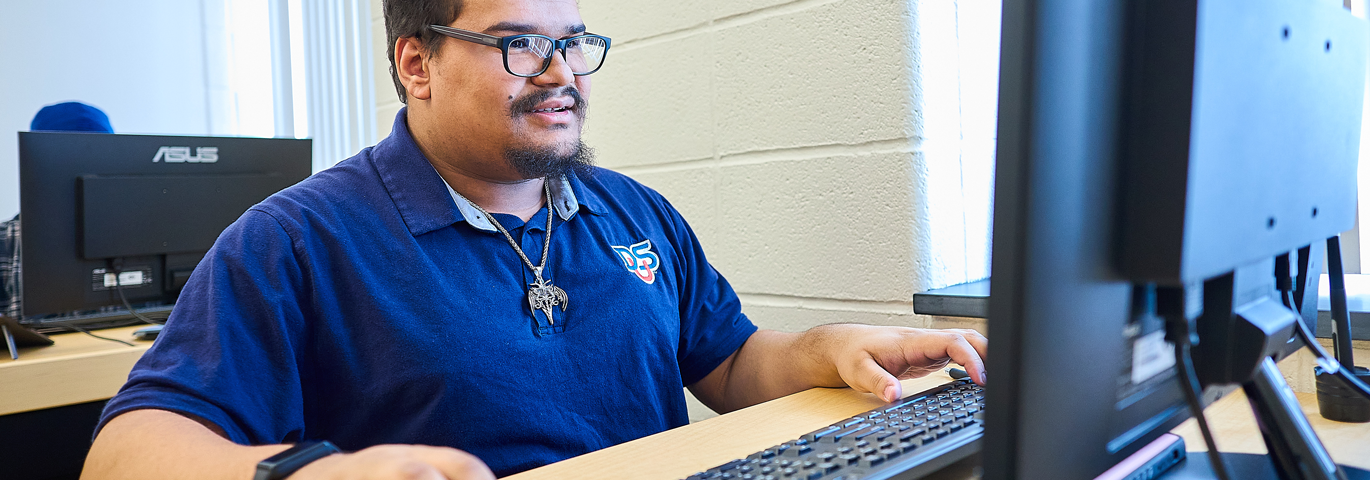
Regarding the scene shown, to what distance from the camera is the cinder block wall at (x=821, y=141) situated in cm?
142

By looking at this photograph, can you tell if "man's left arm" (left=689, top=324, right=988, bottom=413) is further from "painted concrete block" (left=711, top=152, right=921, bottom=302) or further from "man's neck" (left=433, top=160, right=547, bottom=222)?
"man's neck" (left=433, top=160, right=547, bottom=222)

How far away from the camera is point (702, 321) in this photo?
4.41 feet

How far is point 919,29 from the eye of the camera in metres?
1.39

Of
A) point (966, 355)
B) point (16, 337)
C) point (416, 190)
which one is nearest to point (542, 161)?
point (416, 190)

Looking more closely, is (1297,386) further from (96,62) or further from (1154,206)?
(96,62)

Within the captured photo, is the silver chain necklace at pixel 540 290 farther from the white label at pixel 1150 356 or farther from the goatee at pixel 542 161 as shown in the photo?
the white label at pixel 1150 356

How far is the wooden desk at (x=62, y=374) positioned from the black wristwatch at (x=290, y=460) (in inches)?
42.6

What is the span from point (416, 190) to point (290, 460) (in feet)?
1.81

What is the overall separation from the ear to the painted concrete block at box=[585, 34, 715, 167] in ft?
1.39

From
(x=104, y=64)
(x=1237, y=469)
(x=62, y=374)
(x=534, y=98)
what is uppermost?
(x=104, y=64)

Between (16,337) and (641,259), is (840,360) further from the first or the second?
(16,337)

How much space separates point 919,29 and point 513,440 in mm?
884

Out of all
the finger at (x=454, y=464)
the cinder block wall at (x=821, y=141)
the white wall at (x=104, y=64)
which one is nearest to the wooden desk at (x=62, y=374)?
the cinder block wall at (x=821, y=141)

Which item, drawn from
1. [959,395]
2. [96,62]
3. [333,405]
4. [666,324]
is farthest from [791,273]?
[96,62]
